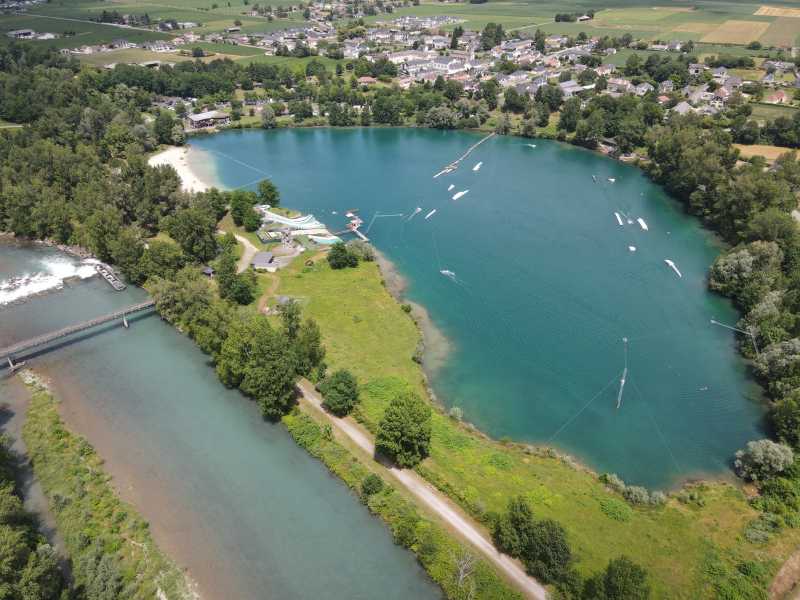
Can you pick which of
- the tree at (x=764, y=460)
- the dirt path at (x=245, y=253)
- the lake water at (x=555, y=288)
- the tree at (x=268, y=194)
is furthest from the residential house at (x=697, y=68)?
the tree at (x=764, y=460)

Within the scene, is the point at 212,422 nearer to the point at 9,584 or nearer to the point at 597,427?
the point at 9,584

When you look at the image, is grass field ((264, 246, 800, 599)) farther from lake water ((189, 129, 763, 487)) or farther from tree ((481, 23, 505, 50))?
tree ((481, 23, 505, 50))

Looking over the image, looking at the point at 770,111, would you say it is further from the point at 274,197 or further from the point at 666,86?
the point at 274,197

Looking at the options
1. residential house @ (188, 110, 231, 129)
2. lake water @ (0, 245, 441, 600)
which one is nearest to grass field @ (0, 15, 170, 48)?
residential house @ (188, 110, 231, 129)

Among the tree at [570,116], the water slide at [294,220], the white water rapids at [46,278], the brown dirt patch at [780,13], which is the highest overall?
the brown dirt patch at [780,13]

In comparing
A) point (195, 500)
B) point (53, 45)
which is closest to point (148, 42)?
point (53, 45)

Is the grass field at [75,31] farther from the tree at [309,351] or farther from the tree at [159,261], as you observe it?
the tree at [309,351]
